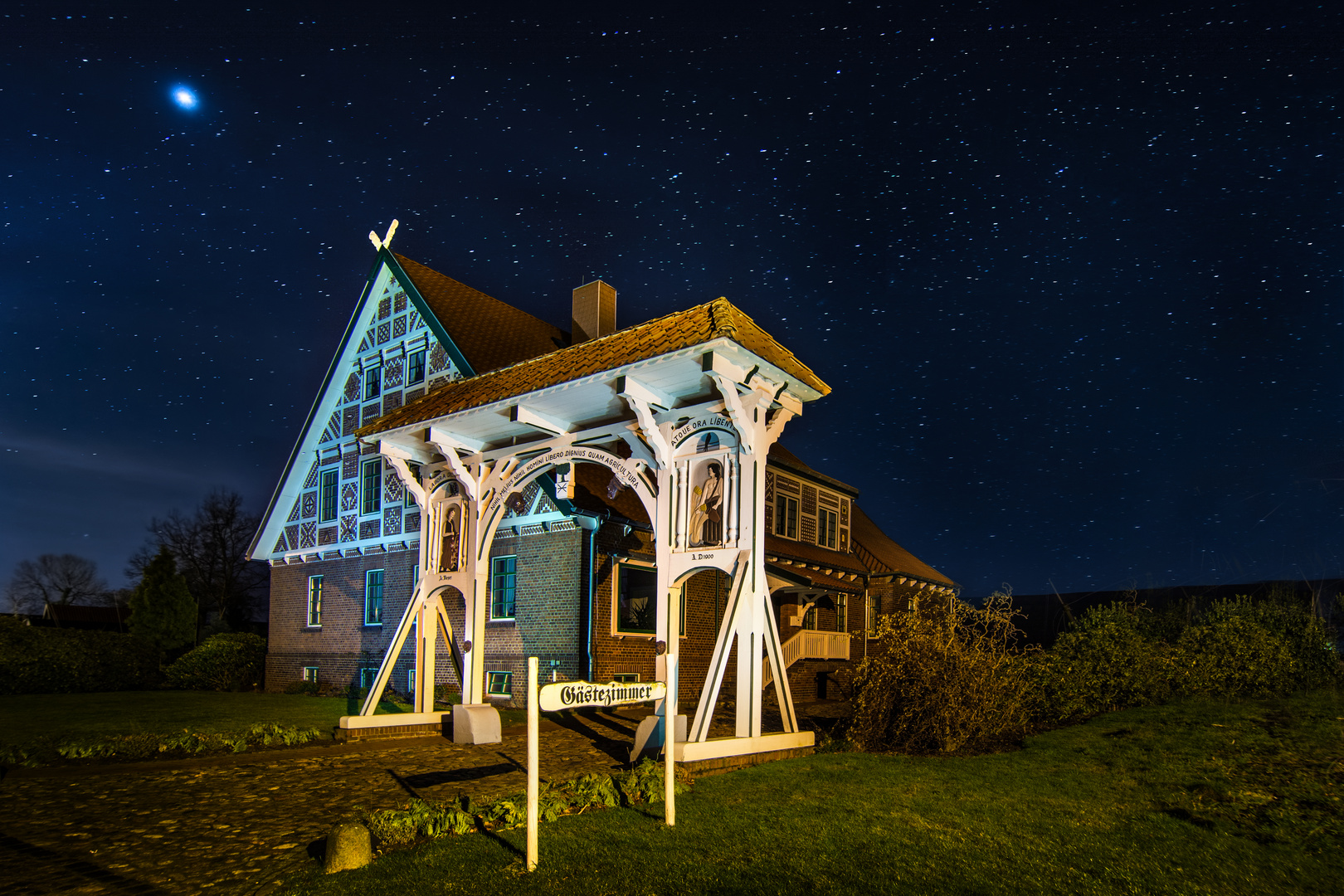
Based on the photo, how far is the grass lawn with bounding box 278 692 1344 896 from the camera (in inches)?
222

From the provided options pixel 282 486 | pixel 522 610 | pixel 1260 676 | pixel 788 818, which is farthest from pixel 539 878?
pixel 282 486

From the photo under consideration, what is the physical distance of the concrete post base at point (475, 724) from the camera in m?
12.1

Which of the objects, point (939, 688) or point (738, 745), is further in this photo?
point (939, 688)

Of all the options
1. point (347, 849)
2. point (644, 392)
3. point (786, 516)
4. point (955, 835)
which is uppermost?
point (644, 392)

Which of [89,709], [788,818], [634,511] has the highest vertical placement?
[634,511]

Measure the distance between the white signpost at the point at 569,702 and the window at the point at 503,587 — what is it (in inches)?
429

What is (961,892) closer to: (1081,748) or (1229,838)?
(1229,838)

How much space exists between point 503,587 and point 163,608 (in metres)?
22.8

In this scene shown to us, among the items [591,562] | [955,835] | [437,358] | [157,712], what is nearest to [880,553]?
[591,562]

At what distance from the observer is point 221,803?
8281 millimetres

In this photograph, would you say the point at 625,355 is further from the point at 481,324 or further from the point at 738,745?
the point at 481,324

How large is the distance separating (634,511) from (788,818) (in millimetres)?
11205

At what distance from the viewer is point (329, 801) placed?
8.37 meters

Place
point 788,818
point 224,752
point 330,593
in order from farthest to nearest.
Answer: point 330,593 < point 224,752 < point 788,818
